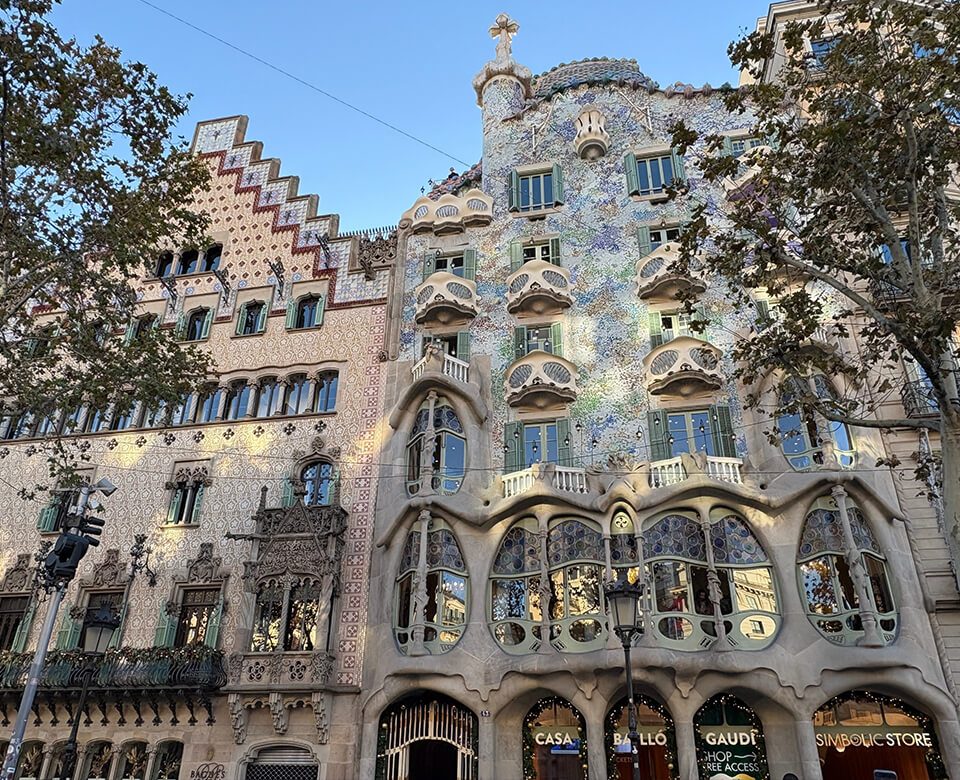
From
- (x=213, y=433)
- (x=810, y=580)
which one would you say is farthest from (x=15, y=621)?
(x=810, y=580)

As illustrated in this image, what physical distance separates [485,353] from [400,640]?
8.73m

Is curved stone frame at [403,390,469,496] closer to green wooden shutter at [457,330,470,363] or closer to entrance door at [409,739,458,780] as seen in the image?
green wooden shutter at [457,330,470,363]

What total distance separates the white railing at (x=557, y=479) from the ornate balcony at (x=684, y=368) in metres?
3.50

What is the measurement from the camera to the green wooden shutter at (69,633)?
2042 centimetres

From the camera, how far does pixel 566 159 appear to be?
25.1 m

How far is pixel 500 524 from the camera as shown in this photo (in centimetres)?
1853

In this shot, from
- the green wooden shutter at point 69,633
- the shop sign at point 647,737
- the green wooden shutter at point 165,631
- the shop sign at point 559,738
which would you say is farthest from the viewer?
the green wooden shutter at point 69,633

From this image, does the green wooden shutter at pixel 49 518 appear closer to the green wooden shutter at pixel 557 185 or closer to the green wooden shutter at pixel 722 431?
the green wooden shutter at pixel 557 185

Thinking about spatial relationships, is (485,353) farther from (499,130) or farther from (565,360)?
(499,130)

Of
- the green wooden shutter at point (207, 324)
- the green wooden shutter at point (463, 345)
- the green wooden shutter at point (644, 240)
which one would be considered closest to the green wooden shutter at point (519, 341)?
the green wooden shutter at point (463, 345)

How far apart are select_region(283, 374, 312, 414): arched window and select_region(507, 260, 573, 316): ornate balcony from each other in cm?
698

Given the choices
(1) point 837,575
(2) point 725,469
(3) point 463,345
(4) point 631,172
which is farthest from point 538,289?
(1) point 837,575

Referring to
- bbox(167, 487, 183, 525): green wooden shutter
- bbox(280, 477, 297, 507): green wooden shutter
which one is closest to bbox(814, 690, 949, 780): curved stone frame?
bbox(280, 477, 297, 507): green wooden shutter

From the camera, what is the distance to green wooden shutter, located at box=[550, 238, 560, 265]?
23.2 m
